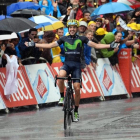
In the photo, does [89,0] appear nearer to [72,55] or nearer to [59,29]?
[59,29]

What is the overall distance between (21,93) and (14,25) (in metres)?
1.93

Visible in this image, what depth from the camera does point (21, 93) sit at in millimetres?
16922

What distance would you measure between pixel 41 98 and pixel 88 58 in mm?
2250

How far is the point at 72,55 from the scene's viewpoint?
1363 cm

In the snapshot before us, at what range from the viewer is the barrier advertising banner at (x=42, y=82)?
17359 millimetres

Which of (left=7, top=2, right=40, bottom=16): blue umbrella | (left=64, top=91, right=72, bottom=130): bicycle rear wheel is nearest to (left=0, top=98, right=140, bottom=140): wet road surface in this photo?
(left=64, top=91, right=72, bottom=130): bicycle rear wheel

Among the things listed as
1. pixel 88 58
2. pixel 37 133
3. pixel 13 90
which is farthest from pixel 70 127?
pixel 88 58

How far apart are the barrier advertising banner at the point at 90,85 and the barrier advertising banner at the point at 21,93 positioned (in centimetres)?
220

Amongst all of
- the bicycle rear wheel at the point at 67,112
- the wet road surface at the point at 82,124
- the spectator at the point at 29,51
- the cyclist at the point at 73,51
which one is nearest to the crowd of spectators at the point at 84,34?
the spectator at the point at 29,51

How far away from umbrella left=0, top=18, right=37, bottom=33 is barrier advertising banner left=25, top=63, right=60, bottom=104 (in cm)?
131

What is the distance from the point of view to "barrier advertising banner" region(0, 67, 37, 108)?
16.4 metres

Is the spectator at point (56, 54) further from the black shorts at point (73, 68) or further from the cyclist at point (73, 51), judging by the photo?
the black shorts at point (73, 68)

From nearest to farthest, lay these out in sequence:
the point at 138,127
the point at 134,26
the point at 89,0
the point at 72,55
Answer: the point at 138,127 → the point at 72,55 → the point at 134,26 → the point at 89,0

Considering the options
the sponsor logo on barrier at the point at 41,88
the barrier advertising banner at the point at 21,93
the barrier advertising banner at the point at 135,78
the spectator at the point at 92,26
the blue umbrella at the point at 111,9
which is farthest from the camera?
the blue umbrella at the point at 111,9
